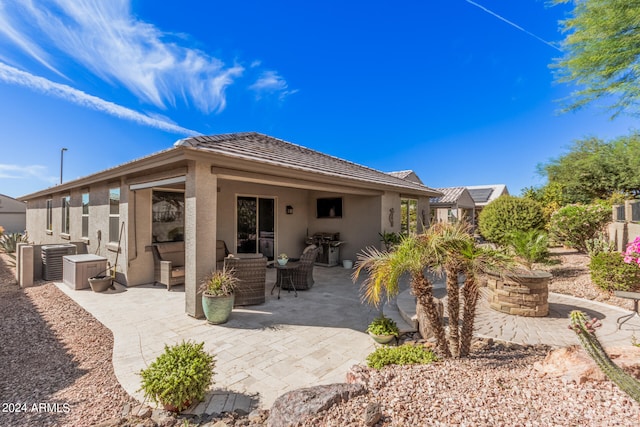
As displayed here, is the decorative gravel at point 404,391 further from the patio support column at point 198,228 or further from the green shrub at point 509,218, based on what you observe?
the green shrub at point 509,218

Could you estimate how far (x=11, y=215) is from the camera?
82.9 ft

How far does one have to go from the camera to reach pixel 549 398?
236cm

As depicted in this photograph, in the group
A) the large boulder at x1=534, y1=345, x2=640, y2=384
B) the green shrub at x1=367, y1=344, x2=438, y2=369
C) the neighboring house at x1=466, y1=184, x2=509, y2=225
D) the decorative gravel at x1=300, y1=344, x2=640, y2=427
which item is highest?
the neighboring house at x1=466, y1=184, x2=509, y2=225

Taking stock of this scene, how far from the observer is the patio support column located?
17.0ft

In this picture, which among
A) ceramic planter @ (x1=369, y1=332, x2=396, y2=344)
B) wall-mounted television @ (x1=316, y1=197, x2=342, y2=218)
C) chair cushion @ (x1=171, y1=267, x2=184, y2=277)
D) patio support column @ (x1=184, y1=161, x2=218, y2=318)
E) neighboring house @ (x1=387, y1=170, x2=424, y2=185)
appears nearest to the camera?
ceramic planter @ (x1=369, y1=332, x2=396, y2=344)

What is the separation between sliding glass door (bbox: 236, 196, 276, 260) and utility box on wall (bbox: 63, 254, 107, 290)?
3.88 metres

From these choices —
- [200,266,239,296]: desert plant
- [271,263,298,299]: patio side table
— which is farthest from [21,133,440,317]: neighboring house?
[271,263,298,299]: patio side table

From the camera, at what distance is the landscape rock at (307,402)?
223 cm

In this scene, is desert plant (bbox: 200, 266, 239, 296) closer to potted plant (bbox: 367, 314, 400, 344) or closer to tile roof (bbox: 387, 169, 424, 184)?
potted plant (bbox: 367, 314, 400, 344)

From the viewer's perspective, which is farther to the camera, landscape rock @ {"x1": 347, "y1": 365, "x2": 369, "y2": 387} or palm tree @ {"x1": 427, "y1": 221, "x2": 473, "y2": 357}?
palm tree @ {"x1": 427, "y1": 221, "x2": 473, "y2": 357}

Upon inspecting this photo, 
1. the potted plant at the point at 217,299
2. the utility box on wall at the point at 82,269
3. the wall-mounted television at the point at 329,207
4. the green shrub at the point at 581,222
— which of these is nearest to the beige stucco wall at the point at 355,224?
the wall-mounted television at the point at 329,207

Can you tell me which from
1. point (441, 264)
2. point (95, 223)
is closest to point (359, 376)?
point (441, 264)

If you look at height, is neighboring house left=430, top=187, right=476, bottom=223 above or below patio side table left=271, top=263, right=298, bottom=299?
above

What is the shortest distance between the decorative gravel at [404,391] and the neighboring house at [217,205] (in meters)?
1.93
